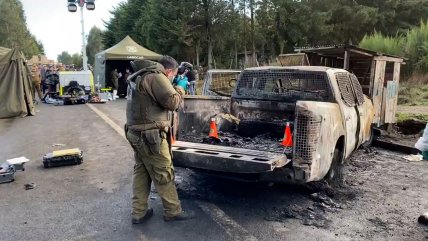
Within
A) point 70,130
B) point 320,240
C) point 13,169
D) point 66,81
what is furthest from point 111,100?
point 320,240

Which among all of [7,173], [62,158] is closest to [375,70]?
[62,158]

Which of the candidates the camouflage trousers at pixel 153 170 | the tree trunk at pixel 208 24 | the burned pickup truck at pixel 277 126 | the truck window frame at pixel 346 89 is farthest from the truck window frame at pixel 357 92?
the tree trunk at pixel 208 24

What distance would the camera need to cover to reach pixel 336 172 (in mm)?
5199

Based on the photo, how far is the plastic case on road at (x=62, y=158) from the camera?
6320 mm

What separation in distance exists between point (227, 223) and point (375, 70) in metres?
5.57

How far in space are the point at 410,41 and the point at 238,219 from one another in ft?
56.2

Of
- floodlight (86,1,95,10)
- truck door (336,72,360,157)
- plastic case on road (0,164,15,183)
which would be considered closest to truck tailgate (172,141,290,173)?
truck door (336,72,360,157)

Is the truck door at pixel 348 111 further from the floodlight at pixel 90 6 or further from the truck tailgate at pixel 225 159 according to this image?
the floodlight at pixel 90 6

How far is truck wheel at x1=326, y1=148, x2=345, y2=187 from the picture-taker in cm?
497

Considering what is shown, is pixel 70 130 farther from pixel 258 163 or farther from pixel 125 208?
pixel 258 163

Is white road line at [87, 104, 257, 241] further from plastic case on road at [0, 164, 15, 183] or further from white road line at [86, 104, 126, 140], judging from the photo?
white road line at [86, 104, 126, 140]

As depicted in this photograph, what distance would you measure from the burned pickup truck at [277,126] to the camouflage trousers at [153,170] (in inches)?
18.8

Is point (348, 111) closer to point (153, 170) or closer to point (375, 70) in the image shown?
point (153, 170)

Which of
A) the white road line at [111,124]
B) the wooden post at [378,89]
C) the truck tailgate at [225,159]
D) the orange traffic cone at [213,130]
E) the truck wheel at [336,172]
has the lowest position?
the white road line at [111,124]
